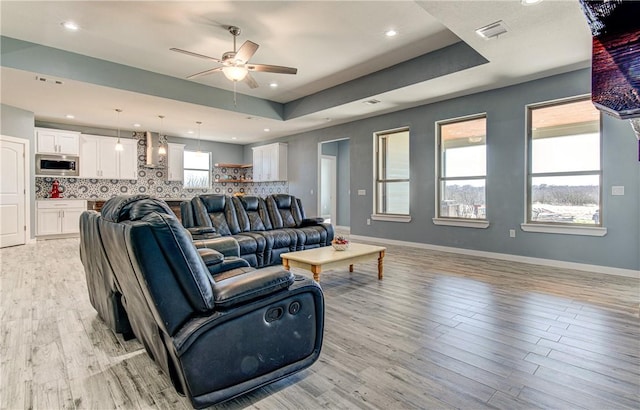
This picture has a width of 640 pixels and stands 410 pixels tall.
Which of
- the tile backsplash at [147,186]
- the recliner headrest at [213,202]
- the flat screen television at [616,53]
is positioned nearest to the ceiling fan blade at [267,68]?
the recliner headrest at [213,202]

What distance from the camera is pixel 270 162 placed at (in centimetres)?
953

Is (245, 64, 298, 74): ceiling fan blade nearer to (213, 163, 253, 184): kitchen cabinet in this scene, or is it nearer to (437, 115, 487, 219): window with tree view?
(437, 115, 487, 219): window with tree view

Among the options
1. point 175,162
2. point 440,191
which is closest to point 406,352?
point 440,191

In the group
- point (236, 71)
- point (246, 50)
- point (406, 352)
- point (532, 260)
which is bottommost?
point (406, 352)

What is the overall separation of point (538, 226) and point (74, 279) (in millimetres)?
6287

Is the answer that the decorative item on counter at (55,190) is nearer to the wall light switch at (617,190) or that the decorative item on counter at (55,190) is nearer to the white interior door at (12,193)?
the white interior door at (12,193)

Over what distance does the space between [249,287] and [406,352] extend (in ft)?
4.12

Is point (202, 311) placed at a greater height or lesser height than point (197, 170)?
lesser

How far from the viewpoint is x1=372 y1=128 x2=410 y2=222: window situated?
6.84 meters

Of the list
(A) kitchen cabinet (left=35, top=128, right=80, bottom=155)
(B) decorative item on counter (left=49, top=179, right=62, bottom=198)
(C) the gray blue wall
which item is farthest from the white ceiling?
(B) decorative item on counter (left=49, top=179, right=62, bottom=198)

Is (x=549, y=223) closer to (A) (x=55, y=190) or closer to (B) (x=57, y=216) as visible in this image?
(B) (x=57, y=216)

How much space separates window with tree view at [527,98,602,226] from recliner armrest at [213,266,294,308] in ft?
15.7

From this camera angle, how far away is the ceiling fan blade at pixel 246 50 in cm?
335

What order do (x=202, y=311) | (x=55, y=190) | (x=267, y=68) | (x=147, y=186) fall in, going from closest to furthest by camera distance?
(x=202, y=311) < (x=267, y=68) < (x=55, y=190) < (x=147, y=186)
